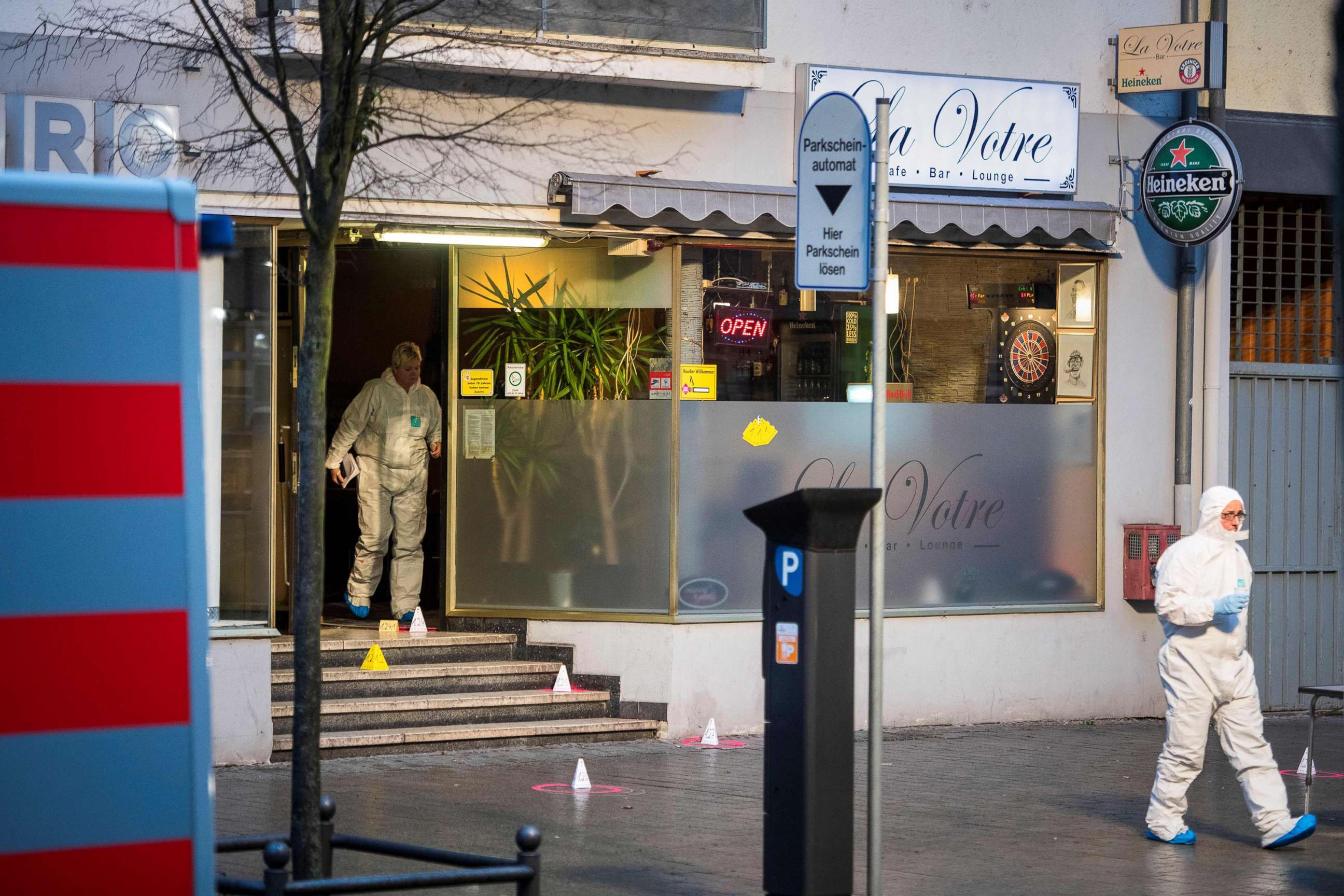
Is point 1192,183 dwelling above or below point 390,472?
above

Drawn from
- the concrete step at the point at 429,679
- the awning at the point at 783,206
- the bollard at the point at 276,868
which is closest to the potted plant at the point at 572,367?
the concrete step at the point at 429,679

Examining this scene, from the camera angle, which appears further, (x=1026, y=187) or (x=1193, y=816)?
(x=1026, y=187)

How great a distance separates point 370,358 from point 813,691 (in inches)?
355

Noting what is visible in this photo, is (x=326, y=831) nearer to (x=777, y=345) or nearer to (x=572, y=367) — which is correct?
(x=572, y=367)

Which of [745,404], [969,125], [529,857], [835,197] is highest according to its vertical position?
[969,125]

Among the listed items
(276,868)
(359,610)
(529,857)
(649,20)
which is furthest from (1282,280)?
(276,868)

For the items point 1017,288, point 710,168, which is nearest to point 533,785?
point 710,168

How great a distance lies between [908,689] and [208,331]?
5.44 m

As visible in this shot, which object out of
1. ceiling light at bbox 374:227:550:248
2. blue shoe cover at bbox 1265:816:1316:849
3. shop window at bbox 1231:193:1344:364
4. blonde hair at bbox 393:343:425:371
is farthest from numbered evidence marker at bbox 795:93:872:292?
shop window at bbox 1231:193:1344:364

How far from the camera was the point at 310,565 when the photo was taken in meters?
5.55

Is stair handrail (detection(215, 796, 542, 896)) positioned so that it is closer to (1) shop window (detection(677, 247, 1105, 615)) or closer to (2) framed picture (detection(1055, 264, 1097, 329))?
(1) shop window (detection(677, 247, 1105, 615))

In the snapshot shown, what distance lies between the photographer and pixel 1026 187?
38.9 feet

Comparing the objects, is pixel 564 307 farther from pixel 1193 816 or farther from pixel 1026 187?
pixel 1193 816

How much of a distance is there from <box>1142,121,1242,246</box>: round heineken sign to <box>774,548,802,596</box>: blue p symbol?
7.50 m
